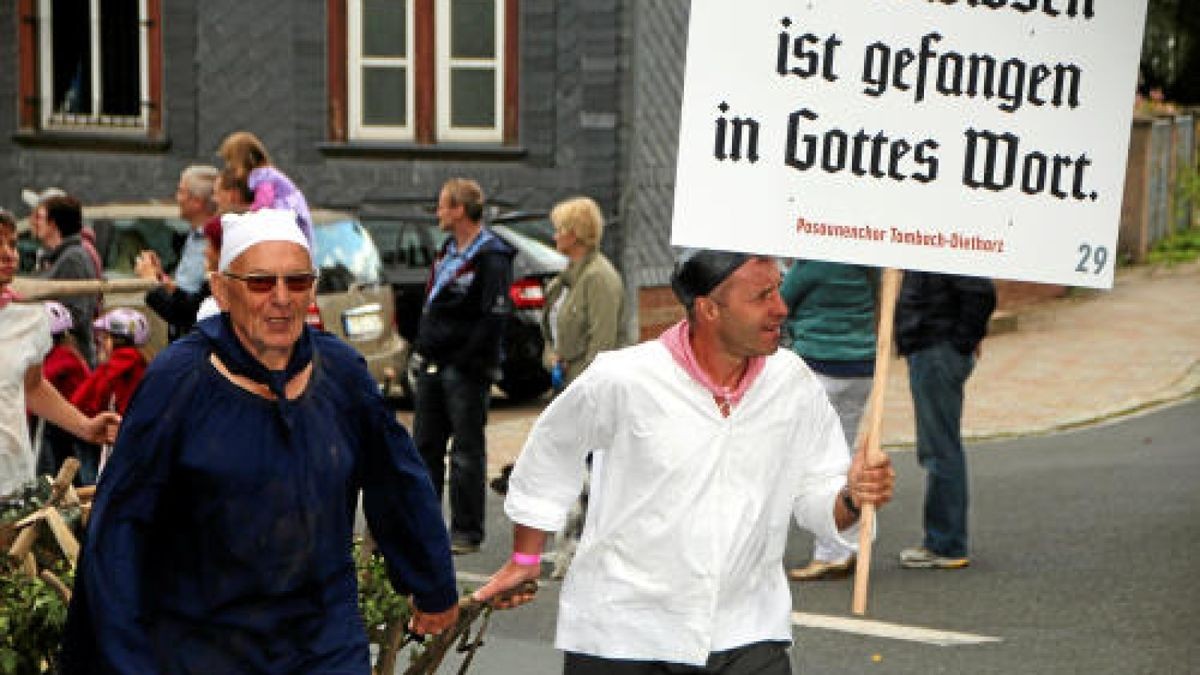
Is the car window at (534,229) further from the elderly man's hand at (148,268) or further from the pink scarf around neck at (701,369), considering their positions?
the pink scarf around neck at (701,369)

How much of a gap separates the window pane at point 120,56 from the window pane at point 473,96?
145 inches

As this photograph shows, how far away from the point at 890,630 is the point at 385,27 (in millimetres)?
14500

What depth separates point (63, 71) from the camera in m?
25.2

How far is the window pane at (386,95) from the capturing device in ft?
76.3

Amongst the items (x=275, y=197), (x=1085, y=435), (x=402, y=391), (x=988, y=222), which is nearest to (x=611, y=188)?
(x=402, y=391)

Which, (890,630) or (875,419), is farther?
(890,630)

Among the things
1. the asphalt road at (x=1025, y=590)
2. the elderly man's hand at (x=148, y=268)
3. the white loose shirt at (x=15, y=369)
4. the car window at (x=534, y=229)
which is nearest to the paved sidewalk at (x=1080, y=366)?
the asphalt road at (x=1025, y=590)

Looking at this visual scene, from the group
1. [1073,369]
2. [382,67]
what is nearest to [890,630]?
[1073,369]

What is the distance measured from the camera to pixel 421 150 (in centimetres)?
2302

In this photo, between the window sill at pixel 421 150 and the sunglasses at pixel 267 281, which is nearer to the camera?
the sunglasses at pixel 267 281

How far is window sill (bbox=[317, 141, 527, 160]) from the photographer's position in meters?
22.8

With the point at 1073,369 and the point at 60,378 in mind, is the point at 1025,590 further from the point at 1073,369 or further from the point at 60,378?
the point at 1073,369

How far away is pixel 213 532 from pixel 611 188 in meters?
17.5

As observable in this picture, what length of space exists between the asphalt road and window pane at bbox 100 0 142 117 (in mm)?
12671
